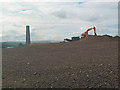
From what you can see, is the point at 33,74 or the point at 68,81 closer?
the point at 68,81

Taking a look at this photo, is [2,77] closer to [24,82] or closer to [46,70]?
[24,82]

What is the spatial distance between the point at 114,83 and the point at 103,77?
0.54 m

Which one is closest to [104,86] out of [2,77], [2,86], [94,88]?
[94,88]

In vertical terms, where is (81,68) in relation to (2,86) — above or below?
above

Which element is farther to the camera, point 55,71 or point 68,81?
point 55,71

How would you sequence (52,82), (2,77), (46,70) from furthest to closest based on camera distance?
(46,70), (2,77), (52,82)

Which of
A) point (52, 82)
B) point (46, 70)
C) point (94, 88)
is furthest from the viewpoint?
point (46, 70)

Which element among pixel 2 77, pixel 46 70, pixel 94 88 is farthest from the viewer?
pixel 46 70

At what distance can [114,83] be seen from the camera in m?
5.79

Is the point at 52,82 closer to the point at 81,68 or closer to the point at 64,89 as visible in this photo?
the point at 64,89

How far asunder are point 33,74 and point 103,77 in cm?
323

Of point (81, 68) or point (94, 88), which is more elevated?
point (81, 68)

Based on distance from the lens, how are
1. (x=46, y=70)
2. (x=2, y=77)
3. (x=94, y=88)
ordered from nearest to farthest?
(x=94, y=88) < (x=2, y=77) < (x=46, y=70)

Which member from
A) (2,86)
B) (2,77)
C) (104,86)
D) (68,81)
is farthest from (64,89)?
(2,77)
